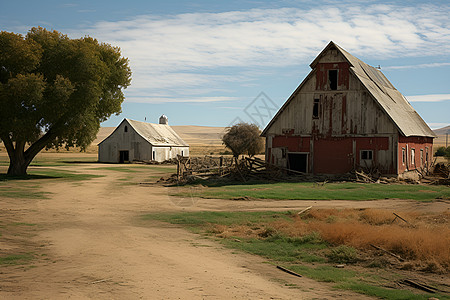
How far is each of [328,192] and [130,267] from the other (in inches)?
720

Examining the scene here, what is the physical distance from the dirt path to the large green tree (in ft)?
53.9

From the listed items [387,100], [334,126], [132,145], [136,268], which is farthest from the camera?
[132,145]

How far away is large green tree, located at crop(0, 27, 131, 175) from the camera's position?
34.5m

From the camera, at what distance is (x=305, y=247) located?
13289mm

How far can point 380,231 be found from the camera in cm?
1365

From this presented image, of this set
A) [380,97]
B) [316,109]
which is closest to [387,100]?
[380,97]

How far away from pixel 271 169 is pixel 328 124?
18.3 ft

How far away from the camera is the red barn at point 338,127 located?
34.2m

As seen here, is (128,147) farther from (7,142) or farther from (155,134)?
(7,142)

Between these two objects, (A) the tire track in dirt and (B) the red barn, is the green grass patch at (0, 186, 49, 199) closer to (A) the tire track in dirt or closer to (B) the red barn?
(A) the tire track in dirt

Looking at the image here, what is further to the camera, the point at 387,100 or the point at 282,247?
the point at 387,100

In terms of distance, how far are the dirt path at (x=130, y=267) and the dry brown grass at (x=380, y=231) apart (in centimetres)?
281

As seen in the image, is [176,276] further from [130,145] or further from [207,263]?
[130,145]

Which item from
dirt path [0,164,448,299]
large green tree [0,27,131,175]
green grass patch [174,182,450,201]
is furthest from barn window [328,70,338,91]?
dirt path [0,164,448,299]
